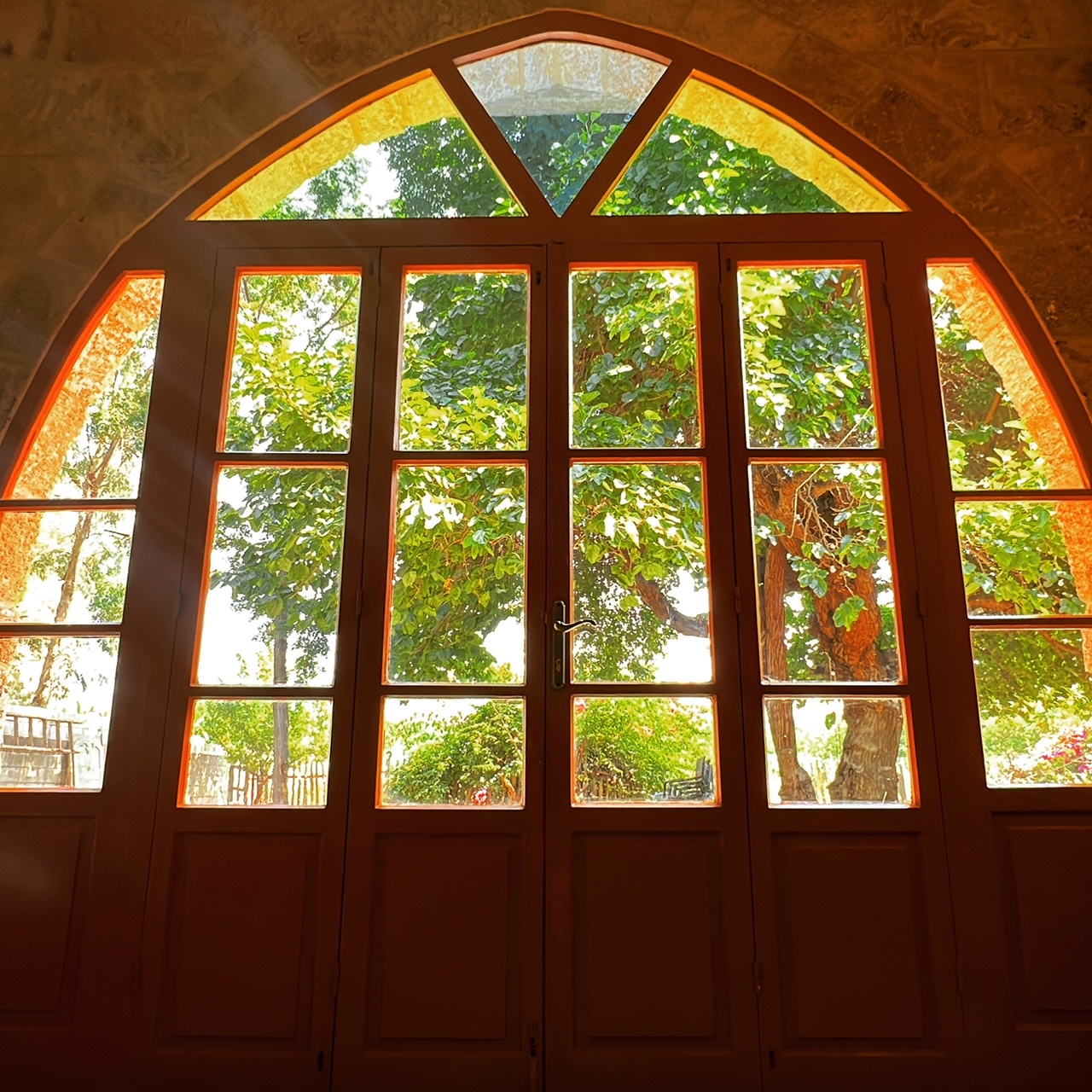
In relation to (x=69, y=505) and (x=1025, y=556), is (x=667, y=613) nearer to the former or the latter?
(x=1025, y=556)

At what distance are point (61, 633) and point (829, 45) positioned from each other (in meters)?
→ 2.97

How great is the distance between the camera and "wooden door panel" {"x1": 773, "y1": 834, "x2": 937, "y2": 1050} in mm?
2461

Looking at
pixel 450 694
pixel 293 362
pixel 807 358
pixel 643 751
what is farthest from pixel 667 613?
pixel 293 362

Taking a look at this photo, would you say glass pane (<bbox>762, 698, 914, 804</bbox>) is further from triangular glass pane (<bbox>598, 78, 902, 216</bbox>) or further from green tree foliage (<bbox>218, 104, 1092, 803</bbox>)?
triangular glass pane (<bbox>598, 78, 902, 216</bbox>)

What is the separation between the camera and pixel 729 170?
A: 122 inches

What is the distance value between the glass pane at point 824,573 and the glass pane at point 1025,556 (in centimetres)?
24

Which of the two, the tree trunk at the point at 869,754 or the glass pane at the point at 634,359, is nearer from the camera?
the tree trunk at the point at 869,754

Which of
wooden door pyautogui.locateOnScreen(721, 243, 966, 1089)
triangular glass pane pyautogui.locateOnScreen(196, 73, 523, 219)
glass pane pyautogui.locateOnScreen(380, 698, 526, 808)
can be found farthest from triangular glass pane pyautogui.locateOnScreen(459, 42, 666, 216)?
glass pane pyautogui.locateOnScreen(380, 698, 526, 808)

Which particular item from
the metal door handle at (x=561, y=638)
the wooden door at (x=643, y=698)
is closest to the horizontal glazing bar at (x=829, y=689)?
the wooden door at (x=643, y=698)

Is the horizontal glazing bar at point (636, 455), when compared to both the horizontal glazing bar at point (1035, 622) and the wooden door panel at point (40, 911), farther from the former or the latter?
the wooden door panel at point (40, 911)

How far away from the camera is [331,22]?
3219mm

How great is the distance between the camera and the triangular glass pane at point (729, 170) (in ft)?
10.1

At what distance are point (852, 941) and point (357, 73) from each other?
2966mm

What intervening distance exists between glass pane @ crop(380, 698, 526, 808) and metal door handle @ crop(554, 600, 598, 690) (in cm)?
14
